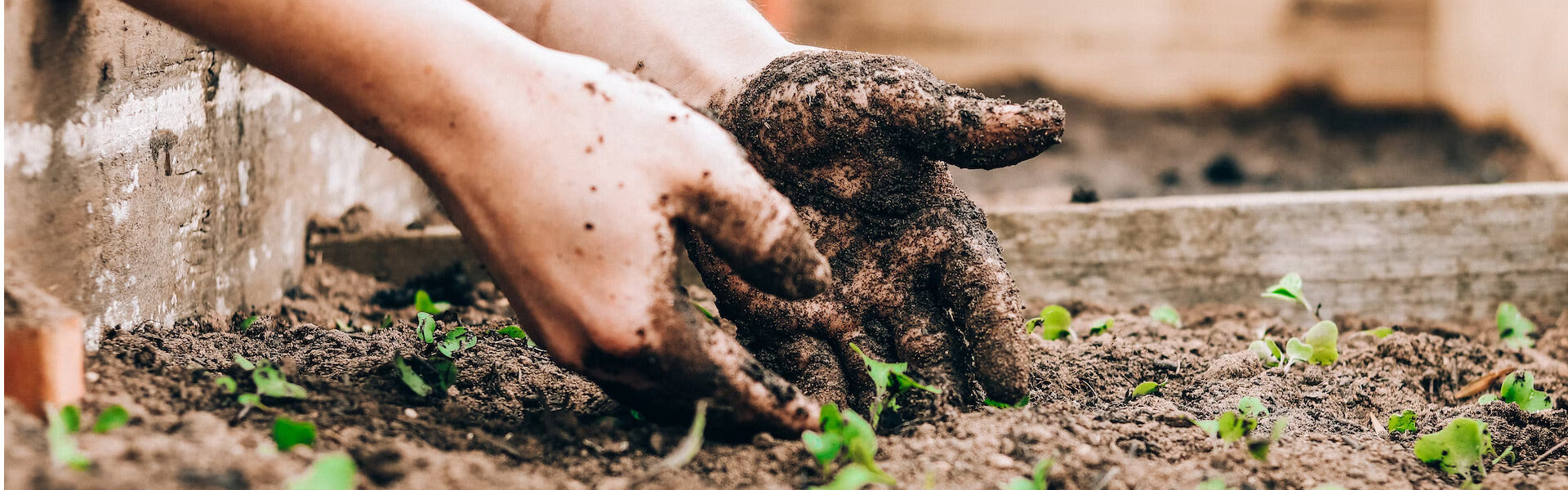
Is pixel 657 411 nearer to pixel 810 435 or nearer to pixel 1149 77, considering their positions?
pixel 810 435

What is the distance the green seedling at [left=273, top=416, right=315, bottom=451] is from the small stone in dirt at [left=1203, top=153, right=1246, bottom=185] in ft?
10.8

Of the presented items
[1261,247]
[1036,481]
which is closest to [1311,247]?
[1261,247]

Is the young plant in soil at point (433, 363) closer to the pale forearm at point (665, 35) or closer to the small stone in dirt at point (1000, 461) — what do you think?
the pale forearm at point (665, 35)

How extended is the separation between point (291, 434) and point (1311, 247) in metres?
2.00

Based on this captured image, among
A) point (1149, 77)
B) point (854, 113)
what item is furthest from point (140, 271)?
point (1149, 77)

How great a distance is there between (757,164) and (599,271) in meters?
0.41

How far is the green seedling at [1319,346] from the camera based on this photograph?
1.63 m

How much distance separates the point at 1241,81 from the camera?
16.0 ft

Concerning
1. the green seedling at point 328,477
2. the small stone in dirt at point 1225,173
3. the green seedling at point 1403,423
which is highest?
the small stone in dirt at point 1225,173

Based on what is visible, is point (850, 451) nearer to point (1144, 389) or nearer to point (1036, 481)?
point (1036, 481)

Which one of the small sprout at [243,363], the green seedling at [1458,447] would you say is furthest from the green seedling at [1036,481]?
the small sprout at [243,363]

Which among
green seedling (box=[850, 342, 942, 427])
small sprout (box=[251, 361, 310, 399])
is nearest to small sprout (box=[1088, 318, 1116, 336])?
green seedling (box=[850, 342, 942, 427])

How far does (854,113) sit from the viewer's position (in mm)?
1358

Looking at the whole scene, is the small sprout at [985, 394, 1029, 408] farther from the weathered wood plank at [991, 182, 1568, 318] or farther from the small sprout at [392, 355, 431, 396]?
the weathered wood plank at [991, 182, 1568, 318]
